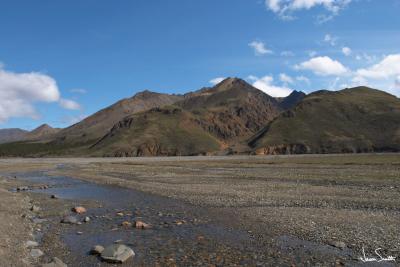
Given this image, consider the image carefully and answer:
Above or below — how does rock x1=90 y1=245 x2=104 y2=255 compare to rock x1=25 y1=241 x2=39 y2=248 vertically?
below

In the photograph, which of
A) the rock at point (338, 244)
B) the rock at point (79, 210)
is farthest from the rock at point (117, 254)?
the rock at point (79, 210)

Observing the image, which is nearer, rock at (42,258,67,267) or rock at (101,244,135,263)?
rock at (42,258,67,267)

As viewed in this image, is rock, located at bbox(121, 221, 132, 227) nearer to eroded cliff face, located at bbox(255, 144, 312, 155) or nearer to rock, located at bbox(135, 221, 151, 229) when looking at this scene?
rock, located at bbox(135, 221, 151, 229)

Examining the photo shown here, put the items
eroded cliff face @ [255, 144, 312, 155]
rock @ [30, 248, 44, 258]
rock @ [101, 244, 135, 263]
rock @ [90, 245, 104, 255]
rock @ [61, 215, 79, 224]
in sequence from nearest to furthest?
rock @ [101, 244, 135, 263]
rock @ [30, 248, 44, 258]
rock @ [90, 245, 104, 255]
rock @ [61, 215, 79, 224]
eroded cliff face @ [255, 144, 312, 155]

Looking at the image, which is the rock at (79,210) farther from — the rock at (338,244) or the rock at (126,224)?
the rock at (338,244)

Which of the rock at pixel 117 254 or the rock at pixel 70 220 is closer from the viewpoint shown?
the rock at pixel 117 254

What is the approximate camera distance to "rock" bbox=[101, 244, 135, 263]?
15999 mm

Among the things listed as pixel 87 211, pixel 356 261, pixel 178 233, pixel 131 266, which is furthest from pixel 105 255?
pixel 87 211

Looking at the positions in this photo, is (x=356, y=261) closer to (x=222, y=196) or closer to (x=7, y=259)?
(x=7, y=259)

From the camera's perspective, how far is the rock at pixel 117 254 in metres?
16.0

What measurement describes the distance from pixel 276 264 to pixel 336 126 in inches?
7564

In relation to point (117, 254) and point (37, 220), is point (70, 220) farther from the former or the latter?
point (117, 254)

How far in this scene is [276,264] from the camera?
1554cm

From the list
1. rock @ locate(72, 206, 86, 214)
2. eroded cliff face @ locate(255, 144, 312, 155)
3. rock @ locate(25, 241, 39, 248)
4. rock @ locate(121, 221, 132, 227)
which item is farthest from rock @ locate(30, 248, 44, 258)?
→ eroded cliff face @ locate(255, 144, 312, 155)
